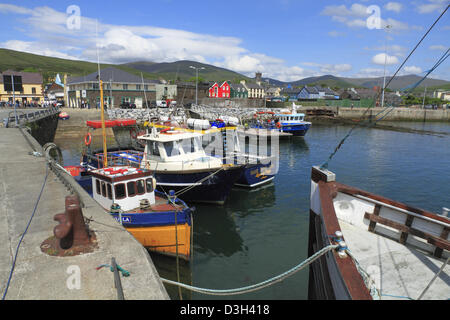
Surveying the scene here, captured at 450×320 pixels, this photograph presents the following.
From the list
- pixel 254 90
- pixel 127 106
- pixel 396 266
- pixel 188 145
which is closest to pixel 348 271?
pixel 396 266

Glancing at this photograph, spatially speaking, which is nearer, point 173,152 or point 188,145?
point 173,152

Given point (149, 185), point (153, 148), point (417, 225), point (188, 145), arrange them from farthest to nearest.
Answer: point (188, 145)
point (153, 148)
point (149, 185)
point (417, 225)

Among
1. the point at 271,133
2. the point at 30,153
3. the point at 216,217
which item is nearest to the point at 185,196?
the point at 216,217

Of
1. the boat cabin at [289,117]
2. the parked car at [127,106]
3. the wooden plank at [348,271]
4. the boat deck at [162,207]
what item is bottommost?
the boat deck at [162,207]

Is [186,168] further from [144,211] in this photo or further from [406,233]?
[406,233]

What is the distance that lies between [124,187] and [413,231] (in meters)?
9.51

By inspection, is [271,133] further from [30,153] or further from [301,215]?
[30,153]

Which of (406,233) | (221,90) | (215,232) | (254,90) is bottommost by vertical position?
(215,232)

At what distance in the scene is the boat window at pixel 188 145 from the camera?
1675 cm

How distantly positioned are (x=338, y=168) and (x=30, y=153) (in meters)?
23.3

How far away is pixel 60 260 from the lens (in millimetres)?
5336

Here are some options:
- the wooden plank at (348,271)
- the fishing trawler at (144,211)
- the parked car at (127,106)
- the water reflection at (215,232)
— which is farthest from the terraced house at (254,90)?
the wooden plank at (348,271)

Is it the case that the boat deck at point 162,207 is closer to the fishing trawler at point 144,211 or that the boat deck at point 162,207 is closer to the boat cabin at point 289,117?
the fishing trawler at point 144,211

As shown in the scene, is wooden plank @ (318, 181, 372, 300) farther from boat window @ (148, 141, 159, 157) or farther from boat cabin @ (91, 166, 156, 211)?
boat window @ (148, 141, 159, 157)
